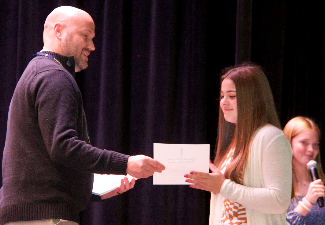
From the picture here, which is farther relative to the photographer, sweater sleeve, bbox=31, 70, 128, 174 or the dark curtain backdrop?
the dark curtain backdrop

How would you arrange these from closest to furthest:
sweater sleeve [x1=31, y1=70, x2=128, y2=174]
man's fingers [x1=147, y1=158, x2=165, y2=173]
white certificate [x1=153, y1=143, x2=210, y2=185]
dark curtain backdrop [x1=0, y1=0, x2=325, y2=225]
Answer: sweater sleeve [x1=31, y1=70, x2=128, y2=174] < man's fingers [x1=147, y1=158, x2=165, y2=173] < white certificate [x1=153, y1=143, x2=210, y2=185] < dark curtain backdrop [x1=0, y1=0, x2=325, y2=225]

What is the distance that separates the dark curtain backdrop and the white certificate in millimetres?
1364

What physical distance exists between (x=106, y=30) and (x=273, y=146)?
78.9 inches

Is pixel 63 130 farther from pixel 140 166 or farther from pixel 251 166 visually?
pixel 251 166

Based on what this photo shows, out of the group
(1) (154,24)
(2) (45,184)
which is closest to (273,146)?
(2) (45,184)

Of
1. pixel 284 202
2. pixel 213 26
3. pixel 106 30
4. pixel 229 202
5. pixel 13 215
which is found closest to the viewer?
pixel 13 215

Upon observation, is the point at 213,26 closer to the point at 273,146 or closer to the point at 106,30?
the point at 106,30

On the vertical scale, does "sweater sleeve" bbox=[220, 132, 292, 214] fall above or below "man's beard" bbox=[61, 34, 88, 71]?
below

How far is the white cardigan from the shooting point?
4.75 feet

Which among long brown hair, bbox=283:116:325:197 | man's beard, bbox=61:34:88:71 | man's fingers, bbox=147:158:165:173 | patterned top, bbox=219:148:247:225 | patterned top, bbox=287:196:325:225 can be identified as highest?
man's beard, bbox=61:34:88:71

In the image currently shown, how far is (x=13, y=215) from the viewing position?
126 cm

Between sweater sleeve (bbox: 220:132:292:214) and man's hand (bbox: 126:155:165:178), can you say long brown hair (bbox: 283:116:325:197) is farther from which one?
man's hand (bbox: 126:155:165:178)

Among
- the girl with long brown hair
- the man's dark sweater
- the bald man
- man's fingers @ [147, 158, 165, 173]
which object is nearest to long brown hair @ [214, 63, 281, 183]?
the girl with long brown hair

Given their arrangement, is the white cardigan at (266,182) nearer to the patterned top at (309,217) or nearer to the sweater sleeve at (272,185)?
the sweater sleeve at (272,185)
